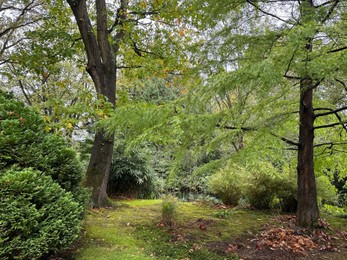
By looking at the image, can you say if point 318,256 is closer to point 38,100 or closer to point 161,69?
point 161,69

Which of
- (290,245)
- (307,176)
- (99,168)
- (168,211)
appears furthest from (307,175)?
(99,168)

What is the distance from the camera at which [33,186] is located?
6.69 ft

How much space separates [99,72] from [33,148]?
2.95 metres

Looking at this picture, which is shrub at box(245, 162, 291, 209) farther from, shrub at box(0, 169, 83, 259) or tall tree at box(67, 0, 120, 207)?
shrub at box(0, 169, 83, 259)

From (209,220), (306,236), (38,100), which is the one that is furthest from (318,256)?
(38,100)

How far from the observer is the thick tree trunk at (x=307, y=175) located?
12.4ft

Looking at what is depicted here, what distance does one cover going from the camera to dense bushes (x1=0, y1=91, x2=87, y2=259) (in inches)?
74.4

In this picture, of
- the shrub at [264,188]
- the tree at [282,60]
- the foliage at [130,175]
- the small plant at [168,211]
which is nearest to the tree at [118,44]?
the small plant at [168,211]

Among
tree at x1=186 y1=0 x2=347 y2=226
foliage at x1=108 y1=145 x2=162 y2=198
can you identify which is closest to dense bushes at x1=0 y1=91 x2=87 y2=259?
tree at x1=186 y1=0 x2=347 y2=226

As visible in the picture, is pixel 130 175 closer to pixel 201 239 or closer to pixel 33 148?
pixel 201 239

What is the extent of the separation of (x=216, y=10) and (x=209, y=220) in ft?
10.3

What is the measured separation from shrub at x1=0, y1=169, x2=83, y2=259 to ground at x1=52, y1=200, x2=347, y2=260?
1.70ft

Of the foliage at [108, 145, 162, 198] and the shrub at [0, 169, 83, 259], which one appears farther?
the foliage at [108, 145, 162, 198]

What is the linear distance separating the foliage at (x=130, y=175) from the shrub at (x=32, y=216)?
531 cm
